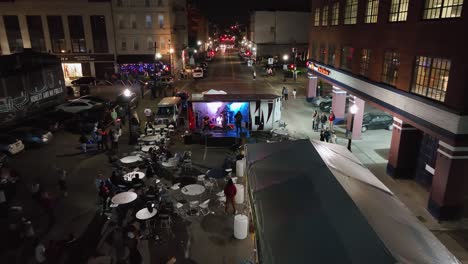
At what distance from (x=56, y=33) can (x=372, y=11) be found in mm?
48083

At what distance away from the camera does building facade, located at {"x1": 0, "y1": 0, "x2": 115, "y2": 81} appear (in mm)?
49531

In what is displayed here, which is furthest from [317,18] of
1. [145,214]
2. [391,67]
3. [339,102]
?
[145,214]

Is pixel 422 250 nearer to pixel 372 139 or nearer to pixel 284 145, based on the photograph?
pixel 284 145

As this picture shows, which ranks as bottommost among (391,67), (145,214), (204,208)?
(204,208)

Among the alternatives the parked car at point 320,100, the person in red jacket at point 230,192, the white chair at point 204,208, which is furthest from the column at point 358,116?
the white chair at point 204,208

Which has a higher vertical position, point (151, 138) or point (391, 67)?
point (391, 67)

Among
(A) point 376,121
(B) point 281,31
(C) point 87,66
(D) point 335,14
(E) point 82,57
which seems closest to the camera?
(A) point 376,121

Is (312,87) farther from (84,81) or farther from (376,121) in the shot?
(84,81)

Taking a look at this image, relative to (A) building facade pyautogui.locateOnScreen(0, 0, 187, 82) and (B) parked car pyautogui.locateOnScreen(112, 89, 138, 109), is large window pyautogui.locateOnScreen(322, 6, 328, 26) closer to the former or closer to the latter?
(B) parked car pyautogui.locateOnScreen(112, 89, 138, 109)

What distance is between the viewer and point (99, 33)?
168 feet

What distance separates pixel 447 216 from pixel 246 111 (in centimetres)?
1432

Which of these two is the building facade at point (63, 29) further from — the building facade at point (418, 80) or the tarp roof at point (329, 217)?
the tarp roof at point (329, 217)

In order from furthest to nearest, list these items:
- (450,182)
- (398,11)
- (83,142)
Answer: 1. (83,142)
2. (398,11)
3. (450,182)

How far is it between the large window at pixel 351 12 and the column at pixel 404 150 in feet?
33.2
